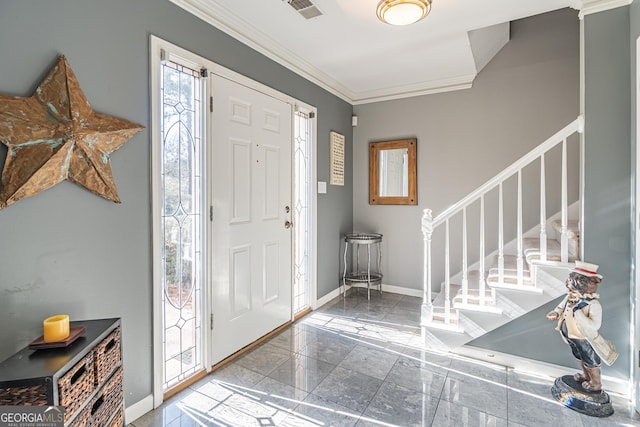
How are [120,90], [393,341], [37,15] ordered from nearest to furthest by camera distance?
[37,15], [120,90], [393,341]

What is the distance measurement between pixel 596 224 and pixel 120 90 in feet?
9.72

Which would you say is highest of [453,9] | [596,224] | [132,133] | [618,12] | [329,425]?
[453,9]

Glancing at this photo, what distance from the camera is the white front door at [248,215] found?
A: 2338 millimetres

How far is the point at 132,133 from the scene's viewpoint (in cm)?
172

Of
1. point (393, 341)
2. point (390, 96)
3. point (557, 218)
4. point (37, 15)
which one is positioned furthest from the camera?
point (390, 96)

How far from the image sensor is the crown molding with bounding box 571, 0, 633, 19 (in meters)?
2.01

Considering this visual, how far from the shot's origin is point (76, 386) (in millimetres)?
1224

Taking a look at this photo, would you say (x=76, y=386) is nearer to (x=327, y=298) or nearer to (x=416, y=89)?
(x=327, y=298)

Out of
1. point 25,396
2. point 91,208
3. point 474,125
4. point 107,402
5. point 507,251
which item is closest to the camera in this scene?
point 25,396

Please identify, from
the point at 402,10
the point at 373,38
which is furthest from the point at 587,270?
the point at 373,38

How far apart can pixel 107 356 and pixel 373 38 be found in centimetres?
284

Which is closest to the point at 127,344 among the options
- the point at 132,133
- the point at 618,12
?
the point at 132,133

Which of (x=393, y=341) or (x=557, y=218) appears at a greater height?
(x=557, y=218)

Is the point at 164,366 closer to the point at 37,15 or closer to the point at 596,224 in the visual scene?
the point at 37,15
